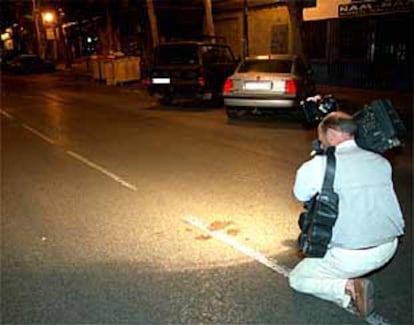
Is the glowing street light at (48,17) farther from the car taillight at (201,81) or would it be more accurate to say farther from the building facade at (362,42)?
the car taillight at (201,81)

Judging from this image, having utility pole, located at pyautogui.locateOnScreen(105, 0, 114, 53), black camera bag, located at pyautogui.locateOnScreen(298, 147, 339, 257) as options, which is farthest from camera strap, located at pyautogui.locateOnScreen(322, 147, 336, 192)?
utility pole, located at pyautogui.locateOnScreen(105, 0, 114, 53)

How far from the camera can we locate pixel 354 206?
11.2ft

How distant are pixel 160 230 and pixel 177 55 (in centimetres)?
1069

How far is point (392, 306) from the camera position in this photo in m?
3.79

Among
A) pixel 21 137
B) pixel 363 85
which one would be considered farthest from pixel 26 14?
pixel 21 137

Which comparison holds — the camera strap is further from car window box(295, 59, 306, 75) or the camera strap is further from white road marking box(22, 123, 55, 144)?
car window box(295, 59, 306, 75)

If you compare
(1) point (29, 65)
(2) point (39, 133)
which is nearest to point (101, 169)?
(2) point (39, 133)

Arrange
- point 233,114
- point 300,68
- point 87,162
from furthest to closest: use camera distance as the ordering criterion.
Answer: point 233,114 → point 300,68 → point 87,162

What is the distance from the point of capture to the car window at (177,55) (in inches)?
595

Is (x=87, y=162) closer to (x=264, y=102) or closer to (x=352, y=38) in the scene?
(x=264, y=102)

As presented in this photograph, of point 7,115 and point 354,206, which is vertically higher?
point 354,206

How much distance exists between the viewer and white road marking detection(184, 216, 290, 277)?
4.46 meters

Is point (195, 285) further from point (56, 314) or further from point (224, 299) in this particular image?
point (56, 314)

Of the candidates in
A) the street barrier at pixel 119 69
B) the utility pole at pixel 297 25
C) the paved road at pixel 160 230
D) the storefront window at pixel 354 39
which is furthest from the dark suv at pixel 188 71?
the street barrier at pixel 119 69
